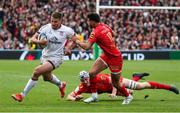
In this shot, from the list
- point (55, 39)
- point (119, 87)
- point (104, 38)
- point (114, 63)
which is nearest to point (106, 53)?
point (114, 63)

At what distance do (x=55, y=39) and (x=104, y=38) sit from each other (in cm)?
126

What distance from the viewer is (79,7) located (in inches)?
1655

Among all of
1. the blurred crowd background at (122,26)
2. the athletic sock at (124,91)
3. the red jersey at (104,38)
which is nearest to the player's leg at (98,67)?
the red jersey at (104,38)

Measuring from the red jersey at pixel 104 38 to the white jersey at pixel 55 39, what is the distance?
35.6 inches

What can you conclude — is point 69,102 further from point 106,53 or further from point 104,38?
point 104,38

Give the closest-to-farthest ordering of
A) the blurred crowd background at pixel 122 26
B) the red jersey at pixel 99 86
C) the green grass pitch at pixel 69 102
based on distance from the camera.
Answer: the green grass pitch at pixel 69 102 < the red jersey at pixel 99 86 < the blurred crowd background at pixel 122 26

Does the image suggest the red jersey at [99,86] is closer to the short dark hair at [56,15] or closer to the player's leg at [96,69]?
the player's leg at [96,69]

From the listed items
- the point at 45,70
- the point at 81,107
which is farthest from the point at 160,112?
the point at 45,70

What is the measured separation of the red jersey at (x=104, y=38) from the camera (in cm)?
1576

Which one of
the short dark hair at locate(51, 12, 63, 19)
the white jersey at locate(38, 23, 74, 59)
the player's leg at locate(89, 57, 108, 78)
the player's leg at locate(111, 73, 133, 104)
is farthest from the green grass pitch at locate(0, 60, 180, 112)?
the short dark hair at locate(51, 12, 63, 19)

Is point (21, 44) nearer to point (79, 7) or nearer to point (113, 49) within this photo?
point (79, 7)

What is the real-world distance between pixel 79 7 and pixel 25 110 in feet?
92.9

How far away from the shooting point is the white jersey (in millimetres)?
16344

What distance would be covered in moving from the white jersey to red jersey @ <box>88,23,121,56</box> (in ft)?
2.96
